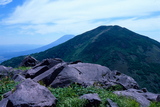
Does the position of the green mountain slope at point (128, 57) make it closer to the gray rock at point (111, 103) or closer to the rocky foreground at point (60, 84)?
the rocky foreground at point (60, 84)

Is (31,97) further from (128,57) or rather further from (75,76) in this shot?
(128,57)

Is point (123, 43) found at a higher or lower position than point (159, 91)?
higher

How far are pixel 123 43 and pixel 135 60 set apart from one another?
41.9 meters

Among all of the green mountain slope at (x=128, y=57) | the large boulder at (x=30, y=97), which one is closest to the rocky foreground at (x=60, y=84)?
the large boulder at (x=30, y=97)

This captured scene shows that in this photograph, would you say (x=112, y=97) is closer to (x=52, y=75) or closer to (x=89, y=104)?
(x=89, y=104)

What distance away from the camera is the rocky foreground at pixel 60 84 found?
30.5 feet

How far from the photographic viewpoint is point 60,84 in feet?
49.6

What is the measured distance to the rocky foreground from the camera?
9.28m

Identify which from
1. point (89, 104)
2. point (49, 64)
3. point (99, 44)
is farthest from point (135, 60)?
point (89, 104)

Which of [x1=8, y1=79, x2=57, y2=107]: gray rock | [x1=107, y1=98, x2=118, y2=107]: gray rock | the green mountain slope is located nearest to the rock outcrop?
[x1=8, y1=79, x2=57, y2=107]: gray rock

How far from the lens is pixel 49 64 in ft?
71.9

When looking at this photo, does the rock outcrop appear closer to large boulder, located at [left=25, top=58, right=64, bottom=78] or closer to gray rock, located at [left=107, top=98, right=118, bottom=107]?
large boulder, located at [left=25, top=58, right=64, bottom=78]

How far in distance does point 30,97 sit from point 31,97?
60 millimetres

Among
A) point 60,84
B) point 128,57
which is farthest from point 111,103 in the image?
point 128,57
